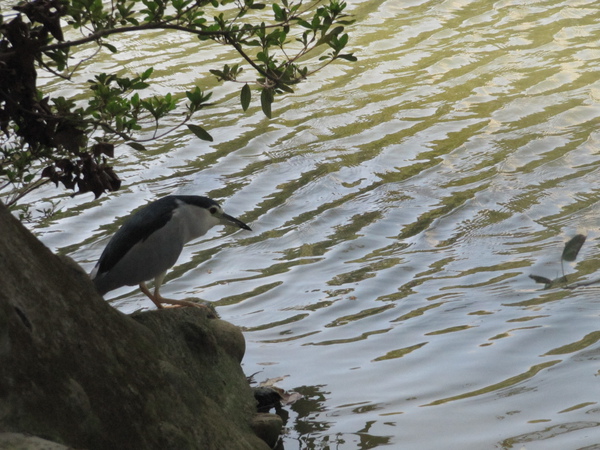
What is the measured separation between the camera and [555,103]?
28.6 ft

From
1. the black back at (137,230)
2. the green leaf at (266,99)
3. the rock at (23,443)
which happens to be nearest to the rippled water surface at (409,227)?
the black back at (137,230)

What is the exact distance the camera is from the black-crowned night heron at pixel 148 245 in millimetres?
4543

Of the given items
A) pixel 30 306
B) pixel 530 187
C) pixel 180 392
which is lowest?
pixel 530 187

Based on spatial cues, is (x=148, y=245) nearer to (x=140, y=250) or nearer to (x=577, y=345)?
(x=140, y=250)

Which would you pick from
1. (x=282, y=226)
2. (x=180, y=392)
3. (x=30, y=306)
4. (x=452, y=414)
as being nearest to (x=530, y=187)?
(x=282, y=226)

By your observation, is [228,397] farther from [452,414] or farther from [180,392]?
[452,414]

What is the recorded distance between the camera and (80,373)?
10.1ft

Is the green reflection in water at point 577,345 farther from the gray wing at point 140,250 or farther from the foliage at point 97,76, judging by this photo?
the gray wing at point 140,250

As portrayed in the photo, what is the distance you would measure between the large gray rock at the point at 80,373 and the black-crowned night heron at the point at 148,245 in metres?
0.75

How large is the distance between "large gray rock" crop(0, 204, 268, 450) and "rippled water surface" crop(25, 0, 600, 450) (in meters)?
0.87

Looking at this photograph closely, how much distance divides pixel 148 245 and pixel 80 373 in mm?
1551

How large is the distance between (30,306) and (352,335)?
2512 millimetres

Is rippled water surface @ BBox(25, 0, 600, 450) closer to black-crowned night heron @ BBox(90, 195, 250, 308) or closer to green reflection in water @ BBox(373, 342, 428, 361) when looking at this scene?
green reflection in water @ BBox(373, 342, 428, 361)

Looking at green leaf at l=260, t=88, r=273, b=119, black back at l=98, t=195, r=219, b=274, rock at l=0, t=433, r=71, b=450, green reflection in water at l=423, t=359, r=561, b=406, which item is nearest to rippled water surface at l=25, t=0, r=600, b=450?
green reflection in water at l=423, t=359, r=561, b=406
